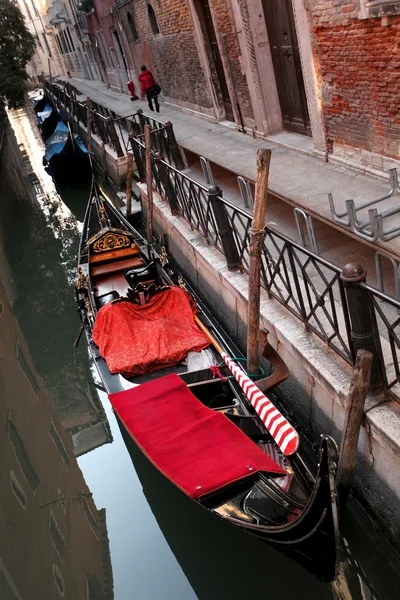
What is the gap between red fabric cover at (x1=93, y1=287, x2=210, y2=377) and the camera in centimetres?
472

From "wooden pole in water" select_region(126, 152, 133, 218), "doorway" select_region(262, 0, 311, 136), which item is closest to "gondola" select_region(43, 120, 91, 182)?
"wooden pole in water" select_region(126, 152, 133, 218)

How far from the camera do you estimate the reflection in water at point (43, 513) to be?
13.2 ft

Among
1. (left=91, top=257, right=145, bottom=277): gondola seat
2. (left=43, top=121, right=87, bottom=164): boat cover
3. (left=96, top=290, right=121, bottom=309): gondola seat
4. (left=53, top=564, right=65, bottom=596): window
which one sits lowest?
(left=53, top=564, right=65, bottom=596): window

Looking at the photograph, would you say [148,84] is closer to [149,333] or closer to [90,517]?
[149,333]

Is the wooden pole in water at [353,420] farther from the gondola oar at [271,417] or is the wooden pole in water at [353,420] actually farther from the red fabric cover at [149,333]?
the red fabric cover at [149,333]

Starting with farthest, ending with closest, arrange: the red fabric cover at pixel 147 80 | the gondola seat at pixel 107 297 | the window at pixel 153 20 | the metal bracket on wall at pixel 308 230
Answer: the window at pixel 153 20 < the red fabric cover at pixel 147 80 < the gondola seat at pixel 107 297 < the metal bracket on wall at pixel 308 230

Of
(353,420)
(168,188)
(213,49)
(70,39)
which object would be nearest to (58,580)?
(353,420)

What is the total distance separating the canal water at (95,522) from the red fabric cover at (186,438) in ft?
2.40

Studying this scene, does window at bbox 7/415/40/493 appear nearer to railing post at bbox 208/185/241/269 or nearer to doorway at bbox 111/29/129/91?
railing post at bbox 208/185/241/269

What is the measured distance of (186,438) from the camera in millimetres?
3688

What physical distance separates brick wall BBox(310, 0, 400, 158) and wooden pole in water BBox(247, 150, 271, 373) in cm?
227

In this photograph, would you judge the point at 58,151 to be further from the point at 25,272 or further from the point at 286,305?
the point at 286,305

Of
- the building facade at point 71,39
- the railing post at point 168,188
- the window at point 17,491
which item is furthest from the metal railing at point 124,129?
the building facade at point 71,39

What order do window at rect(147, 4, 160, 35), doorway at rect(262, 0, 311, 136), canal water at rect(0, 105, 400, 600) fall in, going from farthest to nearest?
window at rect(147, 4, 160, 35) < doorway at rect(262, 0, 311, 136) < canal water at rect(0, 105, 400, 600)
